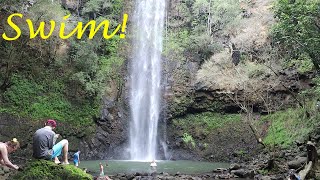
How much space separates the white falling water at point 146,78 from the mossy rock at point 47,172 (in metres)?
21.5

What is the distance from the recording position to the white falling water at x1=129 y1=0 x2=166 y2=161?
2981cm

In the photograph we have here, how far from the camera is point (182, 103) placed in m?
31.4

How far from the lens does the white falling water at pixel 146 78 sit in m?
29.8

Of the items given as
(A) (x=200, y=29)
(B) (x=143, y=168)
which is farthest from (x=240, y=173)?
(A) (x=200, y=29)

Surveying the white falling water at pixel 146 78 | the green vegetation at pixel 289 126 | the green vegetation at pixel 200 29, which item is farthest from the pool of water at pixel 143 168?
the green vegetation at pixel 200 29

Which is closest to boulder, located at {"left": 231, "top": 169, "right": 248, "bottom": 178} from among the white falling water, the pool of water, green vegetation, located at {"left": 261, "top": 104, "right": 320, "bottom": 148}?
the pool of water

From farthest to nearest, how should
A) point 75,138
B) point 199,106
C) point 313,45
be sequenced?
point 199,106 < point 75,138 < point 313,45

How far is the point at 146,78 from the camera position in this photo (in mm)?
32625

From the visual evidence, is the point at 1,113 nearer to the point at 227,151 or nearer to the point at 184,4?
the point at 227,151

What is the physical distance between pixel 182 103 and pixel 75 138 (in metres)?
→ 9.71

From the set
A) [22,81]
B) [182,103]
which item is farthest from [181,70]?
[22,81]

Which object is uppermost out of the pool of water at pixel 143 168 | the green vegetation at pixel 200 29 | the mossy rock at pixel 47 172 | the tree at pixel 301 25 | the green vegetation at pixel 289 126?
the green vegetation at pixel 200 29

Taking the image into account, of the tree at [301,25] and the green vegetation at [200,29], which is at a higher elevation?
the green vegetation at [200,29]

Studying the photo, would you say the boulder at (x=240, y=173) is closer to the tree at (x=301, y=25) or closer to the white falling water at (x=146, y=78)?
the tree at (x=301, y=25)
